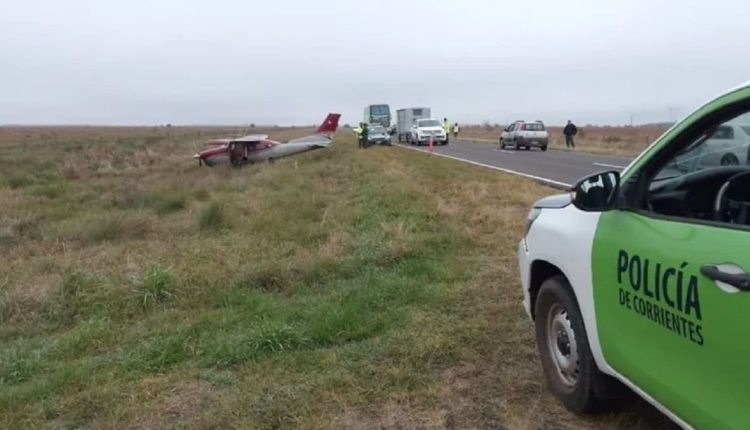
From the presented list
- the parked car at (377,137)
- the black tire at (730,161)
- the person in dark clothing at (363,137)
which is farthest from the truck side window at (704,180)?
the parked car at (377,137)

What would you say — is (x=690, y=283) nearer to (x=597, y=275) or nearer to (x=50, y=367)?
(x=597, y=275)

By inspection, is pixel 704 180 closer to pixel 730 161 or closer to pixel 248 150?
pixel 730 161

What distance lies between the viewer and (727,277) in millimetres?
2010

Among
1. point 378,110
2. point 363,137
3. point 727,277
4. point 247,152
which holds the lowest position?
point 247,152

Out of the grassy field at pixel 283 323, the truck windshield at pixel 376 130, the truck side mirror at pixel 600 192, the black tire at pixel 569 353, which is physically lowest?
the grassy field at pixel 283 323

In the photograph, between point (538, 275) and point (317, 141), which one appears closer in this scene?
point (538, 275)

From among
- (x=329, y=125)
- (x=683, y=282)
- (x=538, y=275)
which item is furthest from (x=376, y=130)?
(x=683, y=282)

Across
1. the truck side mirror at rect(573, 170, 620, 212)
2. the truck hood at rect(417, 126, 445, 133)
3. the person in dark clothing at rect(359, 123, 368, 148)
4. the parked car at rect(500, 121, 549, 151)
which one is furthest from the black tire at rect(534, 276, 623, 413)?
the truck hood at rect(417, 126, 445, 133)

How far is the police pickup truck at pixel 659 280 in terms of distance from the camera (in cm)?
208

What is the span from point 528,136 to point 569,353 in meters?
33.8

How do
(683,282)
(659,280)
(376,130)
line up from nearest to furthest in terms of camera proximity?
(683,282), (659,280), (376,130)

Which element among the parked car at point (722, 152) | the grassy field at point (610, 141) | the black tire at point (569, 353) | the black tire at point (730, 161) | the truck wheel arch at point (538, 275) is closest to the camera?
the parked car at point (722, 152)

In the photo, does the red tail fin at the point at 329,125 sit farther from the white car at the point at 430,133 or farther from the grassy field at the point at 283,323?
the grassy field at the point at 283,323

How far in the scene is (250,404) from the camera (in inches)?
154
